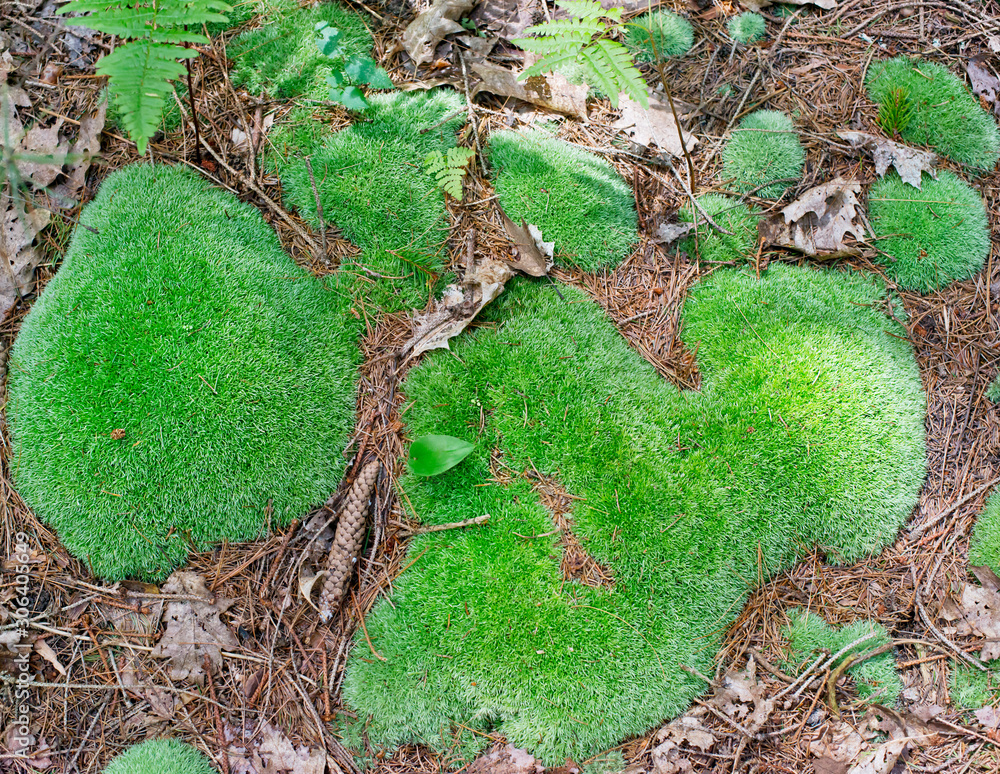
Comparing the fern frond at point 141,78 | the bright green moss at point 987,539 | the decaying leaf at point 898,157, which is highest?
the fern frond at point 141,78

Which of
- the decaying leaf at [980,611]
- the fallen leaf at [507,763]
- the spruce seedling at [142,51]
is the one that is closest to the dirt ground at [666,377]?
the decaying leaf at [980,611]

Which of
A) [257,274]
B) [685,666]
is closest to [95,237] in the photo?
[257,274]

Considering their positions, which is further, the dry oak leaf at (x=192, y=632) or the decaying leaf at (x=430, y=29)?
the decaying leaf at (x=430, y=29)

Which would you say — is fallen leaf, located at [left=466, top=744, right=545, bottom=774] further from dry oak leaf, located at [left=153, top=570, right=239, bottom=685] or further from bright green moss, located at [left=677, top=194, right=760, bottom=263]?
bright green moss, located at [left=677, top=194, right=760, bottom=263]

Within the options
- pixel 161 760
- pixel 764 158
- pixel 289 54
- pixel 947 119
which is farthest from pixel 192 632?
pixel 947 119

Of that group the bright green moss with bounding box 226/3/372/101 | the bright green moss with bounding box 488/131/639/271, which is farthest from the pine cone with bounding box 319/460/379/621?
the bright green moss with bounding box 226/3/372/101

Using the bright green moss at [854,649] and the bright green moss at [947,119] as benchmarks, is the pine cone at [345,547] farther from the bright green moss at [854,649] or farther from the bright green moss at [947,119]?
the bright green moss at [947,119]
